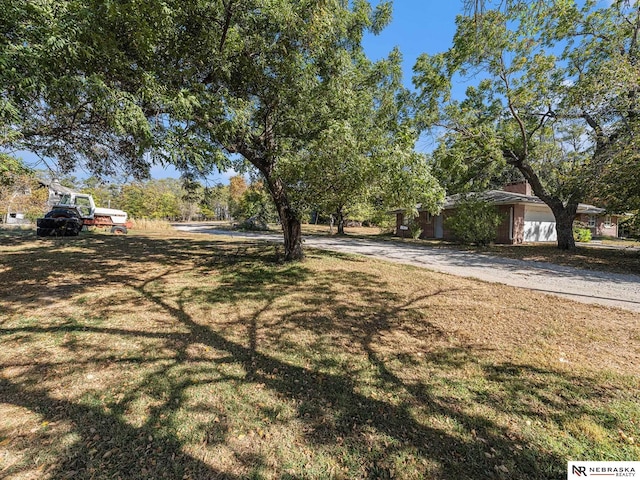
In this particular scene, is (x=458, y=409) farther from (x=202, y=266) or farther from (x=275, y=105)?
(x=202, y=266)

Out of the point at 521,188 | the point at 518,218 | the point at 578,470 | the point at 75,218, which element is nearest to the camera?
the point at 578,470

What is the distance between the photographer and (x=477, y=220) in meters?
13.2

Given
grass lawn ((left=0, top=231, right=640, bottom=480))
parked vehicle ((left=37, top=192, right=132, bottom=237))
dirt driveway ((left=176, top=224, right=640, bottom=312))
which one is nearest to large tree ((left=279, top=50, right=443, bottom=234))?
grass lawn ((left=0, top=231, right=640, bottom=480))

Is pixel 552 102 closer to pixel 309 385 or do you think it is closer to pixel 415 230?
pixel 415 230

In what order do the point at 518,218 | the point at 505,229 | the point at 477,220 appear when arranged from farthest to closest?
the point at 518,218, the point at 505,229, the point at 477,220

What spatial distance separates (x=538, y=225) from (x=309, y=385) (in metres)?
20.7

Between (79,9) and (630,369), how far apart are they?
25.1 ft

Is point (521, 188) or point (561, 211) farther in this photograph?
point (521, 188)

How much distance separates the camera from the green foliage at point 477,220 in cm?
1313

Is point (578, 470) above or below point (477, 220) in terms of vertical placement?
below

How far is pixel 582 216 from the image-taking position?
70.9 ft

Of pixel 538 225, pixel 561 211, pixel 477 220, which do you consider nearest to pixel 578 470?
pixel 477 220

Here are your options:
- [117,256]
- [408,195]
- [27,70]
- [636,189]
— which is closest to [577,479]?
[408,195]

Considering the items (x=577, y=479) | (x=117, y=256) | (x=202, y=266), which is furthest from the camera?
(x=117, y=256)
